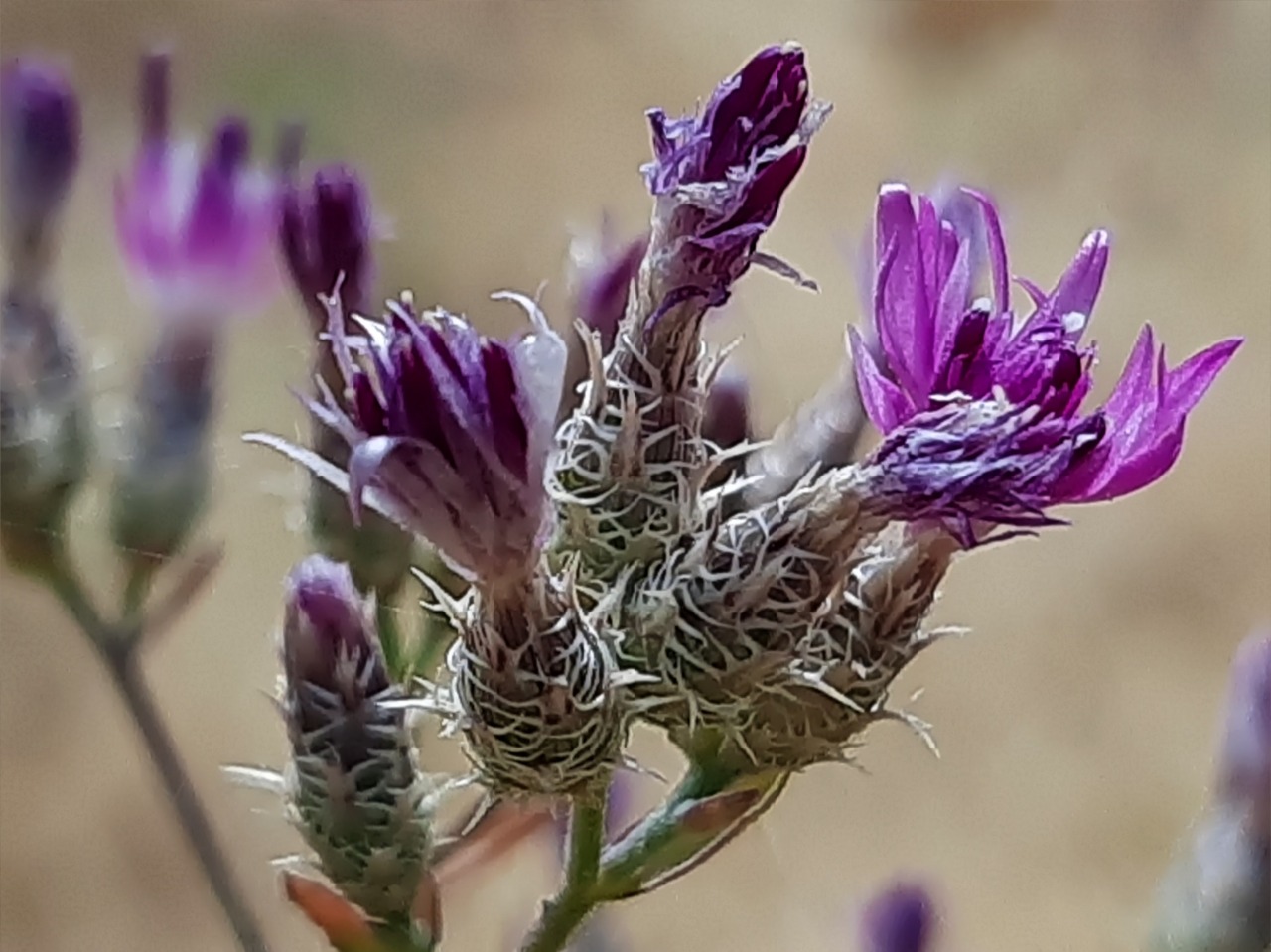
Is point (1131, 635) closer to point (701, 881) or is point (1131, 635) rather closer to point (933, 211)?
point (701, 881)

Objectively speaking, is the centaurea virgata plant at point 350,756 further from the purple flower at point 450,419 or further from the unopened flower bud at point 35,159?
the unopened flower bud at point 35,159

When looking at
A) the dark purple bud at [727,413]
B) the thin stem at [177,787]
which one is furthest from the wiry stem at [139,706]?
the dark purple bud at [727,413]

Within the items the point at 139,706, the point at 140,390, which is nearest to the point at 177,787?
the point at 139,706

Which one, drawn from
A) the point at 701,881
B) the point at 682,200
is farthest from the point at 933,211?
the point at 701,881

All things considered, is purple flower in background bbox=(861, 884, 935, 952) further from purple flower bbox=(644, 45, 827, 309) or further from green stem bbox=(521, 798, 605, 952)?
purple flower bbox=(644, 45, 827, 309)

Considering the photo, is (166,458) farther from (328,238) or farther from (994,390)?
(994,390)

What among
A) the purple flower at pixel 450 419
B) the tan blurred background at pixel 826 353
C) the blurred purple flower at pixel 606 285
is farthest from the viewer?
the tan blurred background at pixel 826 353

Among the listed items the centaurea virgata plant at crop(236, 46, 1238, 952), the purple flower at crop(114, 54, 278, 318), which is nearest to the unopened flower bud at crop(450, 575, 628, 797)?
the centaurea virgata plant at crop(236, 46, 1238, 952)
